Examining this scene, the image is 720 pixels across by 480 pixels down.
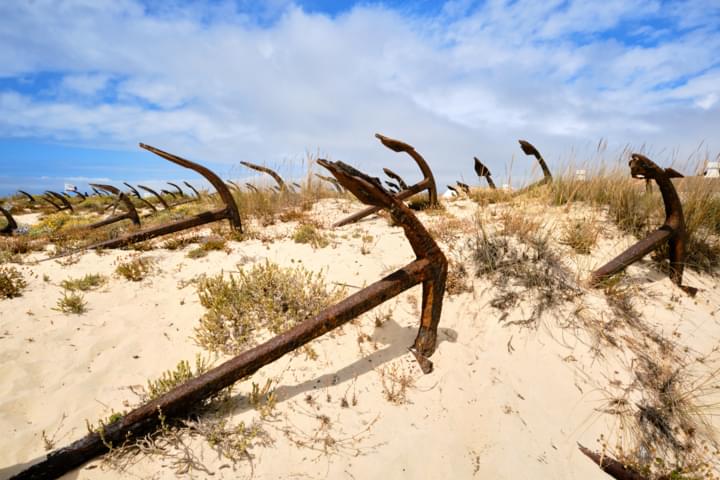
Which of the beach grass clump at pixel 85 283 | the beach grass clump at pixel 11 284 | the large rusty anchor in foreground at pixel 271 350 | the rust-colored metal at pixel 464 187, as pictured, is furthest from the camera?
the rust-colored metal at pixel 464 187

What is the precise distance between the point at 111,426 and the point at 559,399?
117 inches

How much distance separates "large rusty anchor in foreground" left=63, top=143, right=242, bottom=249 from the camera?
4281mm

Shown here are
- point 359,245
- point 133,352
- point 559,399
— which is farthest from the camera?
point 359,245

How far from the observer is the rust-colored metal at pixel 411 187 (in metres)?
4.51

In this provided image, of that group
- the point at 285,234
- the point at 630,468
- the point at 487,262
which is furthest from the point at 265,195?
the point at 630,468

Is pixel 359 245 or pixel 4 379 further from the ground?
pixel 359 245

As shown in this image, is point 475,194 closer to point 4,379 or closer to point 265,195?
point 265,195

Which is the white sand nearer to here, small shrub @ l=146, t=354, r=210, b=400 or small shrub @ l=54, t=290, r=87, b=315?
small shrub @ l=54, t=290, r=87, b=315

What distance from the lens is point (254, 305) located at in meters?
3.20

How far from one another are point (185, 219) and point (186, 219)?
12mm

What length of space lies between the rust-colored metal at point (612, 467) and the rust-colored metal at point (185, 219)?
471cm

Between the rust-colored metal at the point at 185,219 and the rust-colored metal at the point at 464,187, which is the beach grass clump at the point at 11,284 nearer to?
the rust-colored metal at the point at 185,219

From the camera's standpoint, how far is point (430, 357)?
8.80 feet

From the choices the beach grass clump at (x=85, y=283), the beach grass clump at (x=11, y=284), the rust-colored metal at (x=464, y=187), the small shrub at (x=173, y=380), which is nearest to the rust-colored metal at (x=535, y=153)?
the rust-colored metal at (x=464, y=187)
